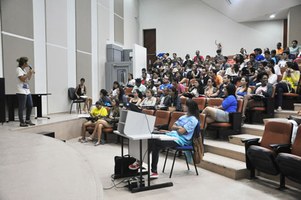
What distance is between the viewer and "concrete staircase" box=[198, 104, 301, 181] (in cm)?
388

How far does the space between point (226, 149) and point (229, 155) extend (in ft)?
0.37

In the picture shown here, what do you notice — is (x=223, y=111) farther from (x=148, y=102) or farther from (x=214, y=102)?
(x=148, y=102)

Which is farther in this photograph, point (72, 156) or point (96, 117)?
point (96, 117)

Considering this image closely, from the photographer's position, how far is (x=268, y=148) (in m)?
3.62

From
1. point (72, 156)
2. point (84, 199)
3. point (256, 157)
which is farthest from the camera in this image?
point (256, 157)

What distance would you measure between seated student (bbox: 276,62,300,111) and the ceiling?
18.6 feet

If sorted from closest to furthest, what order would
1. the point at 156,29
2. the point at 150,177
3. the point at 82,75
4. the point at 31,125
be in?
the point at 150,177
the point at 31,125
the point at 82,75
the point at 156,29

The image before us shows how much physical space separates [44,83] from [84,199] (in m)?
6.68

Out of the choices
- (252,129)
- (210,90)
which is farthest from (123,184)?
(210,90)

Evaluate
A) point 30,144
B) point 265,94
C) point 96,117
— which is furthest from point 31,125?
point 265,94

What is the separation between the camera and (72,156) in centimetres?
300

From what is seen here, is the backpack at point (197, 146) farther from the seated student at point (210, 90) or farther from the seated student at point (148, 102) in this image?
the seated student at point (210, 90)

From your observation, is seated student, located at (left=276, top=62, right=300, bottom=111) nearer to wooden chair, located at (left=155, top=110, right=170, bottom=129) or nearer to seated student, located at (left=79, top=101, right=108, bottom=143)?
wooden chair, located at (left=155, top=110, right=170, bottom=129)

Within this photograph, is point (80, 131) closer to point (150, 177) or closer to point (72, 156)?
point (150, 177)
